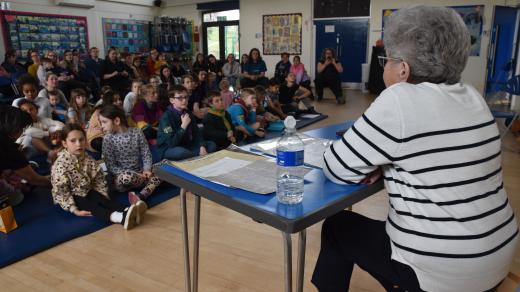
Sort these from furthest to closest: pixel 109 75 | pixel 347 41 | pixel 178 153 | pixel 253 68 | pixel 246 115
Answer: pixel 347 41 < pixel 253 68 < pixel 109 75 < pixel 246 115 < pixel 178 153

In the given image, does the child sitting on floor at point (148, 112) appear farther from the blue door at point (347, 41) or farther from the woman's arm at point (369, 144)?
the blue door at point (347, 41)

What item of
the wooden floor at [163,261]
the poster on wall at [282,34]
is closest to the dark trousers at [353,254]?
the wooden floor at [163,261]

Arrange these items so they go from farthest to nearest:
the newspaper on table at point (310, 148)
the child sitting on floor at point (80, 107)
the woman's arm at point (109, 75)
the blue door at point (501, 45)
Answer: the blue door at point (501, 45), the woman's arm at point (109, 75), the child sitting on floor at point (80, 107), the newspaper on table at point (310, 148)

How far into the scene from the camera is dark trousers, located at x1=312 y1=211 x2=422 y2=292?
1.12 meters

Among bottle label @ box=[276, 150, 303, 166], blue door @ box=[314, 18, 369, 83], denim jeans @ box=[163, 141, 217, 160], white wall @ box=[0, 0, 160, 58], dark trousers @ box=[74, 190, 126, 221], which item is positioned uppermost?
white wall @ box=[0, 0, 160, 58]

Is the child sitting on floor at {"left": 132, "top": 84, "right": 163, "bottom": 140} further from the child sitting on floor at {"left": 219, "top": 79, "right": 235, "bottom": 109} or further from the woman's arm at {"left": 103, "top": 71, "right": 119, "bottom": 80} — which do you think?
the woman's arm at {"left": 103, "top": 71, "right": 119, "bottom": 80}

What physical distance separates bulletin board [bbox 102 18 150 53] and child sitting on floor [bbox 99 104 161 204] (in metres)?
8.55

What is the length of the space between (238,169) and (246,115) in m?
3.66

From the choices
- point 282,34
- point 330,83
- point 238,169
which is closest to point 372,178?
point 238,169

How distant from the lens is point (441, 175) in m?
0.97

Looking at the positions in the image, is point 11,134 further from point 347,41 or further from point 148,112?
point 347,41

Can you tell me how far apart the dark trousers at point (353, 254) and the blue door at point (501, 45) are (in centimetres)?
819

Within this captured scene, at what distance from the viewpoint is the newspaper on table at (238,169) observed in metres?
1.14

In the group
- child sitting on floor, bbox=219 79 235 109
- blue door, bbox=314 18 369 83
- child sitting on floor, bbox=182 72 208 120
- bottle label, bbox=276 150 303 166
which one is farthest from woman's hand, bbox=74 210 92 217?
blue door, bbox=314 18 369 83
